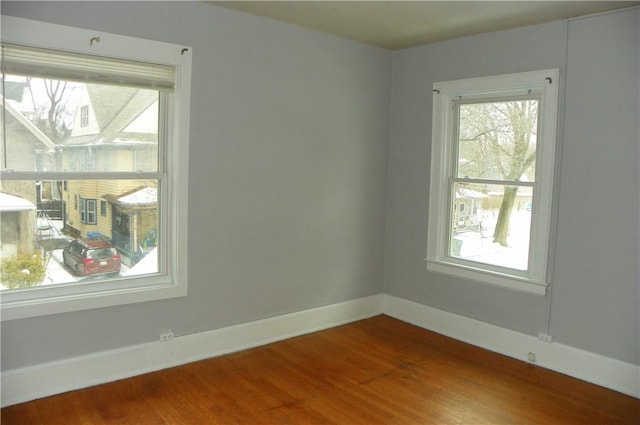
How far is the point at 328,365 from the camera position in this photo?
371 centimetres

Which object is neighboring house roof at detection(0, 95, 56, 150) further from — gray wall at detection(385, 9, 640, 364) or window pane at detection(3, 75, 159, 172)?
gray wall at detection(385, 9, 640, 364)

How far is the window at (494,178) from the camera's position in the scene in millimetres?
3748

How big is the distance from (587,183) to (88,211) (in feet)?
10.8

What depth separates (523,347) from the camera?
3.88m

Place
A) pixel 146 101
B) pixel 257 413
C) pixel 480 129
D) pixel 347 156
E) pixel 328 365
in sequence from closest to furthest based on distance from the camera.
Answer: pixel 257 413 → pixel 146 101 → pixel 328 365 → pixel 480 129 → pixel 347 156

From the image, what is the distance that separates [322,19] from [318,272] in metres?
2.00

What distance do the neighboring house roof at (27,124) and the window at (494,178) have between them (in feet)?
9.56

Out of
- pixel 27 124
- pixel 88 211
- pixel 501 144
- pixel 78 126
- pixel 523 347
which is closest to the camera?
pixel 27 124

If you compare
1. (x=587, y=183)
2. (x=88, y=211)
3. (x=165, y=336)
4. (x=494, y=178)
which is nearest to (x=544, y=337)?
(x=587, y=183)

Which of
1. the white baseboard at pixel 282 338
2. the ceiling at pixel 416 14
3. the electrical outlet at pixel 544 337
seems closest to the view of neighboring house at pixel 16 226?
the white baseboard at pixel 282 338

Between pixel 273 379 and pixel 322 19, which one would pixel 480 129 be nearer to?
pixel 322 19

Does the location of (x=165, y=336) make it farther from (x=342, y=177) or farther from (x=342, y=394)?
(x=342, y=177)

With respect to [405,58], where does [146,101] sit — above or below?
below

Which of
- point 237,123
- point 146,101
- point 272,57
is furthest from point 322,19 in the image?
point 146,101
